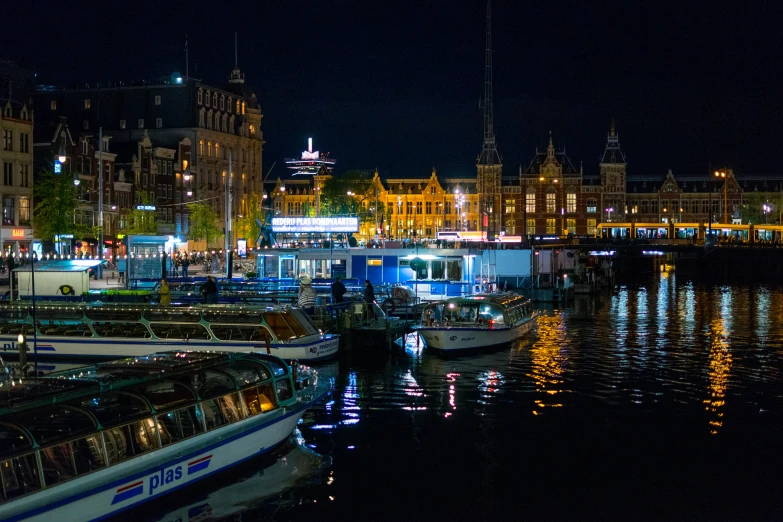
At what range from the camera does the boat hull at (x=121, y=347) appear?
34.1 meters

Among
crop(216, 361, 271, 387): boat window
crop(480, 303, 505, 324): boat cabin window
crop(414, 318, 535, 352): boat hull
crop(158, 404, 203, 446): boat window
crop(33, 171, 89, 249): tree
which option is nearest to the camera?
crop(158, 404, 203, 446): boat window

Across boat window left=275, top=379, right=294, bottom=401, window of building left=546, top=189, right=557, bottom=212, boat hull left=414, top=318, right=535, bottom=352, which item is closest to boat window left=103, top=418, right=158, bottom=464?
boat window left=275, top=379, right=294, bottom=401

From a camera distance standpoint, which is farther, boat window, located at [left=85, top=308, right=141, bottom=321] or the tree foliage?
the tree foliage

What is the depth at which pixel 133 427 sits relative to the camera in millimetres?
17797

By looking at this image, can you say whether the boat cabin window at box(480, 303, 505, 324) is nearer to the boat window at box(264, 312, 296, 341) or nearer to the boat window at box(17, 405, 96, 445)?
the boat window at box(264, 312, 296, 341)

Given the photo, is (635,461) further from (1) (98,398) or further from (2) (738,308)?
(2) (738,308)

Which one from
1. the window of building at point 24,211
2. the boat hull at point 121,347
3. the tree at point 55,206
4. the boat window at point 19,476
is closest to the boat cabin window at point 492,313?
the boat hull at point 121,347

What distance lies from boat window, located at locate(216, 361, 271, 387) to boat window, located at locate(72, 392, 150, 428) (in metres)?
3.13

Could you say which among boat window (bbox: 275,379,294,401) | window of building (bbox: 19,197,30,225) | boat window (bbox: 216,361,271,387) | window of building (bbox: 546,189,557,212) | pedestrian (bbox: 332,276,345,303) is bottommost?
boat window (bbox: 275,379,294,401)

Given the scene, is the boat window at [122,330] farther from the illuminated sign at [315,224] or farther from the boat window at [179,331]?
the illuminated sign at [315,224]

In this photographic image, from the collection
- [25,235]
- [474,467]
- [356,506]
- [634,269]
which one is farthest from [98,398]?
[634,269]

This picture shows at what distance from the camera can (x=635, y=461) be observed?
22375 millimetres

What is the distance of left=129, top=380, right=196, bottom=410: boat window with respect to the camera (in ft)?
62.7

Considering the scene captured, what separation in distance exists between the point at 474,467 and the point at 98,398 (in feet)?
28.8
